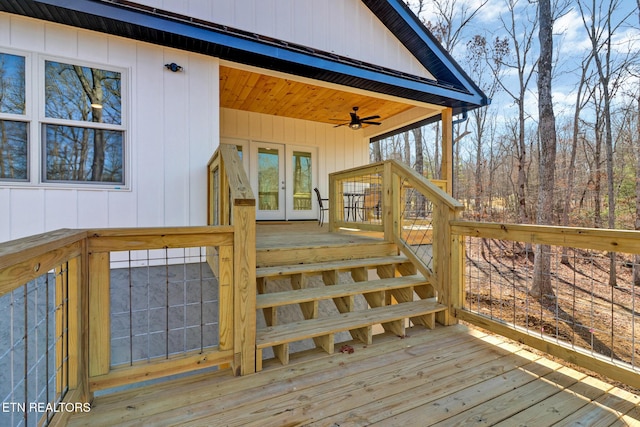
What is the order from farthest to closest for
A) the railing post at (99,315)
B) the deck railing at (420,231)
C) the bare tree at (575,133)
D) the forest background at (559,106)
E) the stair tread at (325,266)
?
the bare tree at (575,133)
the forest background at (559,106)
the deck railing at (420,231)
the stair tread at (325,266)
the railing post at (99,315)

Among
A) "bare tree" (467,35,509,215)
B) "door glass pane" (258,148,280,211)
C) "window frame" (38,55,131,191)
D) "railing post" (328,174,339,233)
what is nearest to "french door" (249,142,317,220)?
"door glass pane" (258,148,280,211)

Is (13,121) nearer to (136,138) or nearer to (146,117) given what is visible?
(136,138)

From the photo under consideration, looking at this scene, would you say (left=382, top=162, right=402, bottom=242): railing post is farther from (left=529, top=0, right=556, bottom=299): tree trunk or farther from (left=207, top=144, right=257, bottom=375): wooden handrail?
(left=529, top=0, right=556, bottom=299): tree trunk

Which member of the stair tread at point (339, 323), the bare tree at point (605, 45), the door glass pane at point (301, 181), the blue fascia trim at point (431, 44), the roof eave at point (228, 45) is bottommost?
the stair tread at point (339, 323)

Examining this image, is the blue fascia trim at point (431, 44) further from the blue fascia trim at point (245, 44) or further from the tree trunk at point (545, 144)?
the tree trunk at point (545, 144)

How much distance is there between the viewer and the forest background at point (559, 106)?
1020 cm

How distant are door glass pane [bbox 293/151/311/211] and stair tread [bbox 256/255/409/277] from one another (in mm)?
4232

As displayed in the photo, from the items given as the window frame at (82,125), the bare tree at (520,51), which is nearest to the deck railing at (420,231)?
the window frame at (82,125)

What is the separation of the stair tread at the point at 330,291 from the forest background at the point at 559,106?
9.67 meters

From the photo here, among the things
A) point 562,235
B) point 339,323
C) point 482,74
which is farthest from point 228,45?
point 482,74

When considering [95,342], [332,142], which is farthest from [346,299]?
[332,142]

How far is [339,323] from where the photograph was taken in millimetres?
2443

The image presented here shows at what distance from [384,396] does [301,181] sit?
19.9 feet

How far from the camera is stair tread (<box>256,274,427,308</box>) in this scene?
96.9 inches
